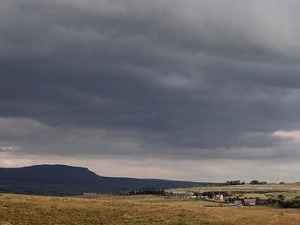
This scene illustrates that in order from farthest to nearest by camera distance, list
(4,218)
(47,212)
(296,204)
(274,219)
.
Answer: (296,204) < (274,219) < (47,212) < (4,218)

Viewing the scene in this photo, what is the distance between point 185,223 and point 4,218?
23.1m

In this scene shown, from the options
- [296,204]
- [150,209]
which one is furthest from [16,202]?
[296,204]

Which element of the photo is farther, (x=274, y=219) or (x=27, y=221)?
(x=274, y=219)

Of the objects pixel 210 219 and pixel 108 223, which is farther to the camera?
pixel 210 219

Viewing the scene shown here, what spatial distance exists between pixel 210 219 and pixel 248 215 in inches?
478

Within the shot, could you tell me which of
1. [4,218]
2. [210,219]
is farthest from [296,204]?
[4,218]

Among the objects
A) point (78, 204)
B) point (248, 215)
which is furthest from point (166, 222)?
point (248, 215)

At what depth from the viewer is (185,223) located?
72.3 meters

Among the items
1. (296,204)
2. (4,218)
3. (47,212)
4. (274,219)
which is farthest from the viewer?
(296,204)

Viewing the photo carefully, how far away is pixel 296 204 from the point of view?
147 meters

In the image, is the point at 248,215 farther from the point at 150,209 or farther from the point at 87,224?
the point at 87,224

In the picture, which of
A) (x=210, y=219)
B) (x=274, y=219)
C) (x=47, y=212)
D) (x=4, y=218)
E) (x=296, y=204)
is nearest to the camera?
(x=4, y=218)

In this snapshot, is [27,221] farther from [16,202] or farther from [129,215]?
[129,215]

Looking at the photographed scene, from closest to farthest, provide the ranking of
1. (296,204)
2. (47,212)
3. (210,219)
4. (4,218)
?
(4,218)
(47,212)
(210,219)
(296,204)
